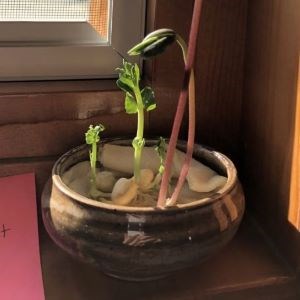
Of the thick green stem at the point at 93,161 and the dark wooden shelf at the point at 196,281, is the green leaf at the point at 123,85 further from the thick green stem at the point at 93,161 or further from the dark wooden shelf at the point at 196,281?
the dark wooden shelf at the point at 196,281

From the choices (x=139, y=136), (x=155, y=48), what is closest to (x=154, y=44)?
(x=155, y=48)

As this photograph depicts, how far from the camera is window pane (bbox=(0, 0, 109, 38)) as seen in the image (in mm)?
626

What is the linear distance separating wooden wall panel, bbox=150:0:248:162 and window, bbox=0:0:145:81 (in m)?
0.05

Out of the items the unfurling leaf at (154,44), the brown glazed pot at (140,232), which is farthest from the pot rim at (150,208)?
the unfurling leaf at (154,44)

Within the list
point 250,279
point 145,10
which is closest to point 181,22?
point 145,10

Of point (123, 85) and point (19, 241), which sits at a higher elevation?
point (123, 85)

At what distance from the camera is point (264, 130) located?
23.9 inches

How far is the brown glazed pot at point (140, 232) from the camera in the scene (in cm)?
49

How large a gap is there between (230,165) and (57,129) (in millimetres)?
174

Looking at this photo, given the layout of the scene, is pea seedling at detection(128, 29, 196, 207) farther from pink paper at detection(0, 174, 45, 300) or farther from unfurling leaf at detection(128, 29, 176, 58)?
pink paper at detection(0, 174, 45, 300)

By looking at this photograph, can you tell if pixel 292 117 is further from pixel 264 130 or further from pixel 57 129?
pixel 57 129

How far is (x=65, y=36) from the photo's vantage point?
64 centimetres

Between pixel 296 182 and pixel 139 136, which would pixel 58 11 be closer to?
pixel 139 136

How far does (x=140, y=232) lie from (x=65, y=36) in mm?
248
